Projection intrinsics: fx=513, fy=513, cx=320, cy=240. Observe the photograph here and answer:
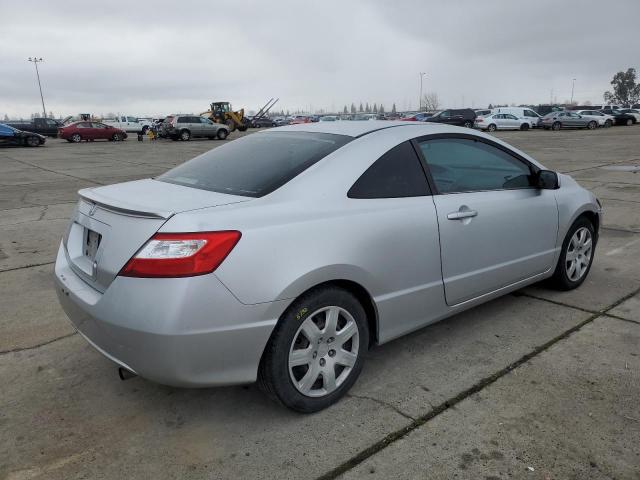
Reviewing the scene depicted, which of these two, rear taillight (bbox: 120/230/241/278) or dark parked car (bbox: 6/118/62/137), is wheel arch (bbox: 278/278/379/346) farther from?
dark parked car (bbox: 6/118/62/137)

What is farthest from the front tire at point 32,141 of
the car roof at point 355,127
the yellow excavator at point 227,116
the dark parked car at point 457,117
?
the car roof at point 355,127

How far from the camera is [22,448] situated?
8.15 ft

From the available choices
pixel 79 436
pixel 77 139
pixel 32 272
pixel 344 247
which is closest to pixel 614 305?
pixel 344 247

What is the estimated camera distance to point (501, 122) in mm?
38156

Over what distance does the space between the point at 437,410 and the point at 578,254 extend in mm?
2435

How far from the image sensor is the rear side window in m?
2.90

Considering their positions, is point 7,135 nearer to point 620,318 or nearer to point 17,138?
point 17,138

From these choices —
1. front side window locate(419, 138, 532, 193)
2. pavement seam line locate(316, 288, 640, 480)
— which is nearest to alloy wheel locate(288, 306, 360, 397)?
pavement seam line locate(316, 288, 640, 480)

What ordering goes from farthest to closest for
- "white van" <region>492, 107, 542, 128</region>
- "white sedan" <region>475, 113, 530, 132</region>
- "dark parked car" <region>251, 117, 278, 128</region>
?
1. "dark parked car" <region>251, 117, 278, 128</region>
2. "white van" <region>492, 107, 542, 128</region>
3. "white sedan" <region>475, 113, 530, 132</region>

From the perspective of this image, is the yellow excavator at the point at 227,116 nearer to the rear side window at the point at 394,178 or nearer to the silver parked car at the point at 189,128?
the silver parked car at the point at 189,128

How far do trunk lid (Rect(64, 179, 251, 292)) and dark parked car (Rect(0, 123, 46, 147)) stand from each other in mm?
29617

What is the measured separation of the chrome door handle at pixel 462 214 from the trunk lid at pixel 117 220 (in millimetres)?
1314

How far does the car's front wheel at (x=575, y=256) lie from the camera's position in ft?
13.8

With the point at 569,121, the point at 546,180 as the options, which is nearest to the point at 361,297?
the point at 546,180
